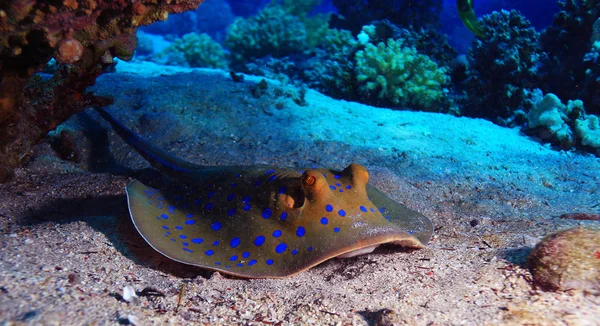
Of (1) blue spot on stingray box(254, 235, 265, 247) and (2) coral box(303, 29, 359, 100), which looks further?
(2) coral box(303, 29, 359, 100)

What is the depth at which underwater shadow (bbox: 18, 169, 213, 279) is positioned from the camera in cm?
313

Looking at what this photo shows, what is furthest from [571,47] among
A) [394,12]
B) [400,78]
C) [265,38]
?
[265,38]

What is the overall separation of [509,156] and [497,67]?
12.2 ft

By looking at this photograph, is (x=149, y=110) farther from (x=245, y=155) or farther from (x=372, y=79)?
(x=372, y=79)

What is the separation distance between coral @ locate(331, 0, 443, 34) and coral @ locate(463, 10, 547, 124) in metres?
2.97

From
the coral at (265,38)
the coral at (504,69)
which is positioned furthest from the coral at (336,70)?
the coral at (504,69)

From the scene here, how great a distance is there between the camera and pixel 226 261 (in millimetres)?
2797

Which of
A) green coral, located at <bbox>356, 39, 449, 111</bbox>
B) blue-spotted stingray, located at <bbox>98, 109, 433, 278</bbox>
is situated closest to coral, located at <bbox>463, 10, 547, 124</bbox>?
green coral, located at <bbox>356, 39, 449, 111</bbox>

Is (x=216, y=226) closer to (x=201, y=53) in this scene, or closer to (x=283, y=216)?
(x=283, y=216)

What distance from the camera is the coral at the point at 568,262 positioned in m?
2.15

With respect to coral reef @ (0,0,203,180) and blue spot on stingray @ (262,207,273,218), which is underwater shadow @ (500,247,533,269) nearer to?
blue spot on stingray @ (262,207,273,218)

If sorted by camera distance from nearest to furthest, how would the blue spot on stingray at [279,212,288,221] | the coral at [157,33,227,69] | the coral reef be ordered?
1. the coral reef
2. the blue spot on stingray at [279,212,288,221]
3. the coral at [157,33,227,69]

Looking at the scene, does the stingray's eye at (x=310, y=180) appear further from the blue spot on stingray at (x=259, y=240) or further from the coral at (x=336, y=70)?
the coral at (x=336, y=70)

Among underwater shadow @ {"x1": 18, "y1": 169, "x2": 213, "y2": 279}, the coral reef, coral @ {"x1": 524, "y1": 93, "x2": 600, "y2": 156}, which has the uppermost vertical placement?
coral @ {"x1": 524, "y1": 93, "x2": 600, "y2": 156}
